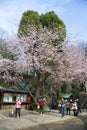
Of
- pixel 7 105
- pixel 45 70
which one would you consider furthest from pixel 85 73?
pixel 7 105

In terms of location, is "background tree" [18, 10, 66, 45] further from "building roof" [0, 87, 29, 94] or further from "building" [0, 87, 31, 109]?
"building" [0, 87, 31, 109]

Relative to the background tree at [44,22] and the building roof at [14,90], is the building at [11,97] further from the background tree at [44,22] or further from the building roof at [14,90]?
the background tree at [44,22]

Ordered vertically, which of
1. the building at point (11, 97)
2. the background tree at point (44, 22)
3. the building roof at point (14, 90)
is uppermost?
the background tree at point (44, 22)

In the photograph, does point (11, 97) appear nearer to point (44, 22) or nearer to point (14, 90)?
point (14, 90)

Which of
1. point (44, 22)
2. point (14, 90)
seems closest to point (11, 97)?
point (14, 90)

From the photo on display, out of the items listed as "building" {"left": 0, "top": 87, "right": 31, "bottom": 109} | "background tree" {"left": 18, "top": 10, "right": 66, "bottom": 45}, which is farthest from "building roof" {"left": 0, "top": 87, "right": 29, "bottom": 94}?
"background tree" {"left": 18, "top": 10, "right": 66, "bottom": 45}

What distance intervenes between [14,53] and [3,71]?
2.21m

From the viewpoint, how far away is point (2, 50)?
120ft

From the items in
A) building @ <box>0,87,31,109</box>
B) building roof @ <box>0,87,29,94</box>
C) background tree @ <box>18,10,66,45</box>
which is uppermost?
background tree @ <box>18,10,66,45</box>

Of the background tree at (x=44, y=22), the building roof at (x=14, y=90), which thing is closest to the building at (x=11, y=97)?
the building roof at (x=14, y=90)

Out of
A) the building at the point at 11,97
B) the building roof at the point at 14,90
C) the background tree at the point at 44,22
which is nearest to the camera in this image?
the building at the point at 11,97

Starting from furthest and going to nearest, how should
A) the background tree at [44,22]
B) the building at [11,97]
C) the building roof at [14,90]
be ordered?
the background tree at [44,22] → the building roof at [14,90] → the building at [11,97]

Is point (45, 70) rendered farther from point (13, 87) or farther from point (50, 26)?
point (50, 26)

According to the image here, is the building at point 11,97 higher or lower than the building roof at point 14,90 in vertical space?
lower
